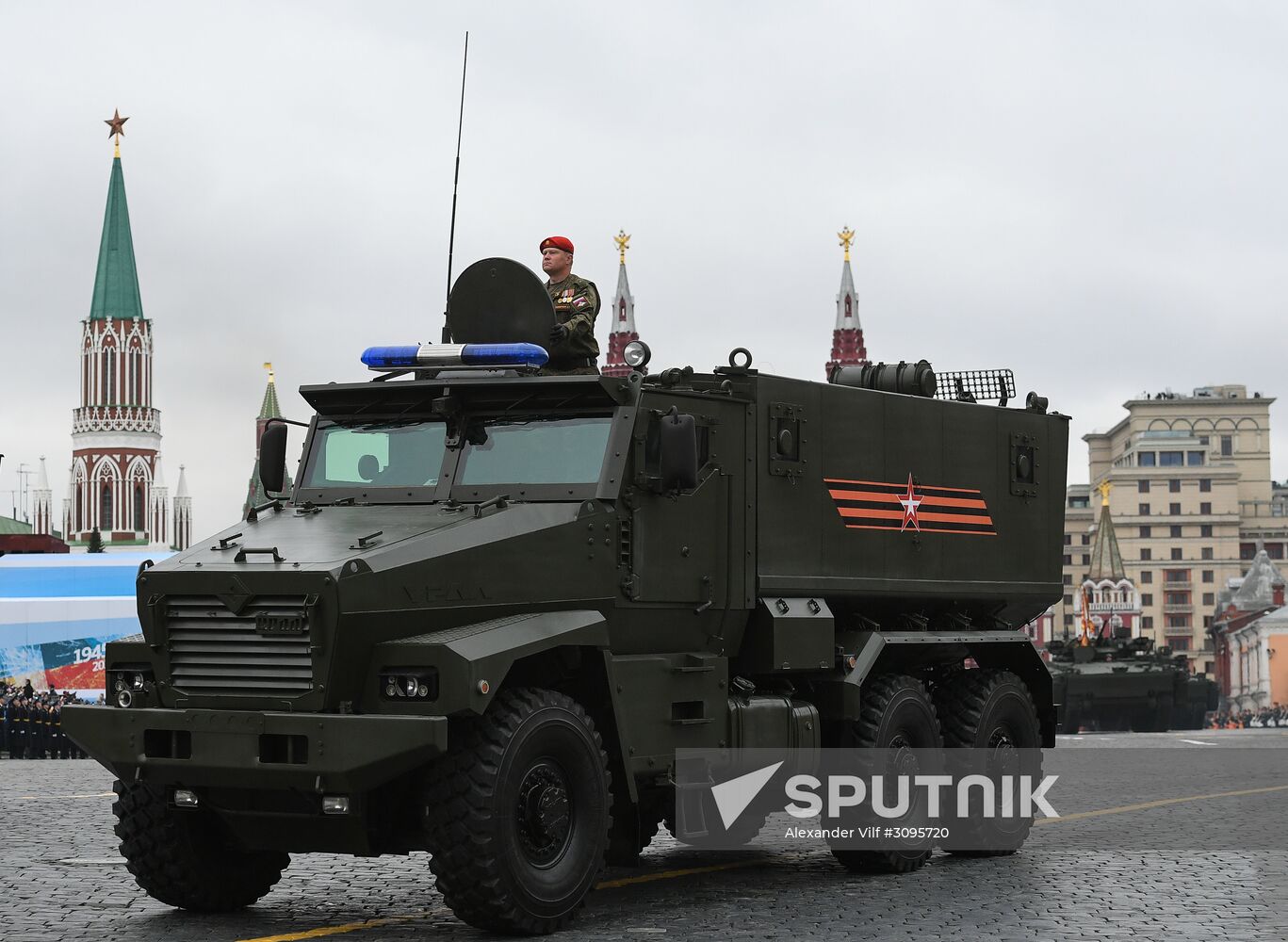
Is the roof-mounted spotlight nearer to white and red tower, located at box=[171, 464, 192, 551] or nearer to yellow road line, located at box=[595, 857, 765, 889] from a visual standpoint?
yellow road line, located at box=[595, 857, 765, 889]

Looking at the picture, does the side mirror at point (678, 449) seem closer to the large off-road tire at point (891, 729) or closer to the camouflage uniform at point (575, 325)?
the camouflage uniform at point (575, 325)

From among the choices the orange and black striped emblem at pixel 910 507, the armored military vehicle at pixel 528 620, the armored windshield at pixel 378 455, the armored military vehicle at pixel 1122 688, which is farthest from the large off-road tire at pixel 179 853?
the armored military vehicle at pixel 1122 688

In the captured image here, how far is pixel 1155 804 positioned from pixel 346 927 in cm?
1056

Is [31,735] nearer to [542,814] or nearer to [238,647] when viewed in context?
[238,647]

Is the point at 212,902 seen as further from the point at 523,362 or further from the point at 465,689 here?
the point at 523,362

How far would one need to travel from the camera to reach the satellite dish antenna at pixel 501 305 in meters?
11.4

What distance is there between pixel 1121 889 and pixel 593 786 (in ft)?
11.5

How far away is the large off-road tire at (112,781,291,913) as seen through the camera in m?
10.0

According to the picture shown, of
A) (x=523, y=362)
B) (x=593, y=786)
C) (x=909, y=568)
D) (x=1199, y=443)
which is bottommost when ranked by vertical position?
(x=593, y=786)

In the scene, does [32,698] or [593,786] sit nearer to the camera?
[593,786]

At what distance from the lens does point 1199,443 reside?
569ft

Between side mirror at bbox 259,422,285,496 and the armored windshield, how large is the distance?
0.81 ft

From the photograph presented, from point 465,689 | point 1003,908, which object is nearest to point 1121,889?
point 1003,908

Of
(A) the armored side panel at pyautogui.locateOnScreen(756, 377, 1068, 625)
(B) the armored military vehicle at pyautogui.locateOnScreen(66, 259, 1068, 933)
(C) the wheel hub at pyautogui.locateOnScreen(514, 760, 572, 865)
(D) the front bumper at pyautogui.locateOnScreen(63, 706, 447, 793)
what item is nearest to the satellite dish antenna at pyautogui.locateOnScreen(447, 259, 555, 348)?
(B) the armored military vehicle at pyautogui.locateOnScreen(66, 259, 1068, 933)
